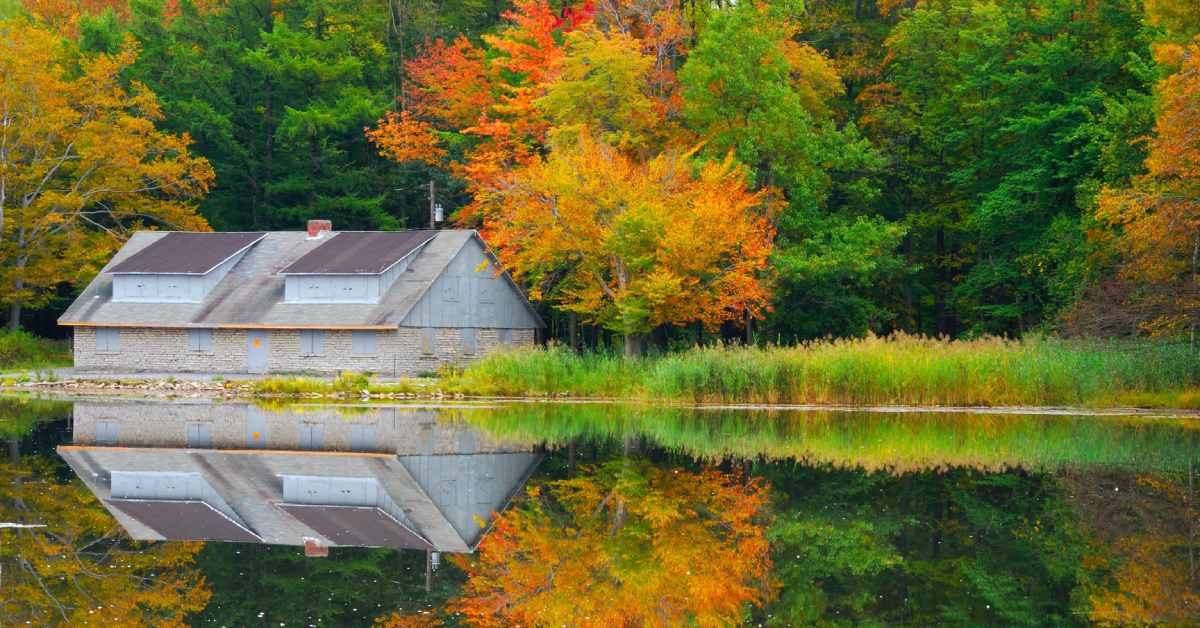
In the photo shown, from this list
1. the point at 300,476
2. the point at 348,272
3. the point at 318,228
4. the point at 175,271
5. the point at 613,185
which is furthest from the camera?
the point at 318,228

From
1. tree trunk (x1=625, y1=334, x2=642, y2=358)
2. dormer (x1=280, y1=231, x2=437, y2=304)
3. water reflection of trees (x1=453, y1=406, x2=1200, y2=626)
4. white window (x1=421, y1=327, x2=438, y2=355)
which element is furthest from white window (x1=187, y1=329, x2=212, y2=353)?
water reflection of trees (x1=453, y1=406, x2=1200, y2=626)

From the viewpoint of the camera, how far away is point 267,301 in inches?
2050

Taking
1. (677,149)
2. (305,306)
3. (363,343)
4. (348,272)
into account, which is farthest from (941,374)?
(305,306)

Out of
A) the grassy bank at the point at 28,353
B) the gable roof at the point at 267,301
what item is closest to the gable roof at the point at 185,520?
the gable roof at the point at 267,301

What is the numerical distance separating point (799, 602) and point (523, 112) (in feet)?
138

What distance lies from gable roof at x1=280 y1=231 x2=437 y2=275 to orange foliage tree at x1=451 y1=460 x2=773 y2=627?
1227 inches

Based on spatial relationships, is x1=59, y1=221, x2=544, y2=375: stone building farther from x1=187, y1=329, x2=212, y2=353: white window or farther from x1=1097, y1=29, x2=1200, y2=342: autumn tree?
x1=1097, y1=29, x2=1200, y2=342: autumn tree

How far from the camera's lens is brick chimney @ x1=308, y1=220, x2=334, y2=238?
56.1 metres

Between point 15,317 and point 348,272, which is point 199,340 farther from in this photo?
point 15,317

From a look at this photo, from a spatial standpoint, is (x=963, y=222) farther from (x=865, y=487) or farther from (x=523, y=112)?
(x=865, y=487)

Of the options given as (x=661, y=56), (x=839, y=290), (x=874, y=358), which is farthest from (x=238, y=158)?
(x=874, y=358)

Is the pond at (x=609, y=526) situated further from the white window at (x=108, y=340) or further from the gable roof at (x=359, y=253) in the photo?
the white window at (x=108, y=340)

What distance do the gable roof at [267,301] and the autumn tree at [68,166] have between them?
4.63 metres

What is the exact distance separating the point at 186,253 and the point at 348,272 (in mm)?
8611
